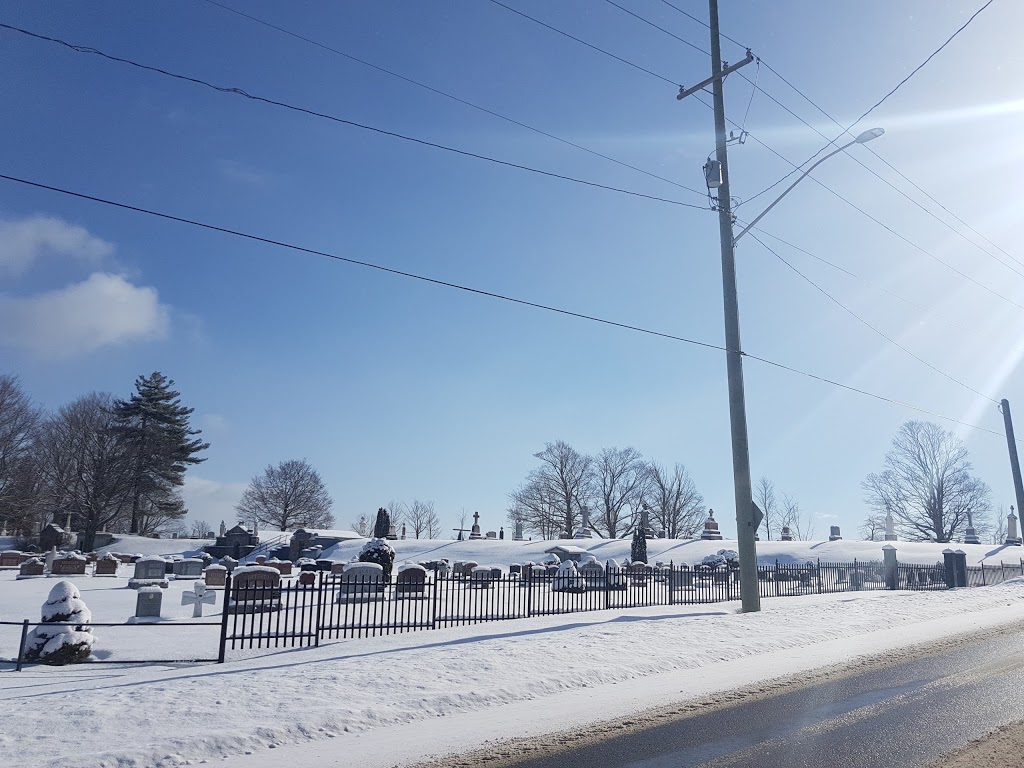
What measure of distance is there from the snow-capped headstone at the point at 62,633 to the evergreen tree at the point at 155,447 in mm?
62251

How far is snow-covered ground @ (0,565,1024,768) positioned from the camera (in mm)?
6391

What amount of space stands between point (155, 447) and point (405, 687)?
233 feet

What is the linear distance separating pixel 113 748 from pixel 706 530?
54.0 metres

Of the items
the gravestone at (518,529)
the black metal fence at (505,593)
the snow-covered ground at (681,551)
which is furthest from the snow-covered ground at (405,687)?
the gravestone at (518,529)

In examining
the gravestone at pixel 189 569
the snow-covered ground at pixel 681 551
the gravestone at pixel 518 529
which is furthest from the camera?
the gravestone at pixel 518 529

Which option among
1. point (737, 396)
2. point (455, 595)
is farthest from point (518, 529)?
point (737, 396)

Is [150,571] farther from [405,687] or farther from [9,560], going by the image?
[405,687]

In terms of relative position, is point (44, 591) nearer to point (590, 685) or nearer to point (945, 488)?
point (590, 685)

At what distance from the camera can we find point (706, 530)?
2202 inches

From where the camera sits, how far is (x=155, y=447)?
70.8m

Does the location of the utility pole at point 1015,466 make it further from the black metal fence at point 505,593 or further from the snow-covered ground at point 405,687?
the snow-covered ground at point 405,687

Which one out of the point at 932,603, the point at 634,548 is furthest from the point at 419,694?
the point at 634,548

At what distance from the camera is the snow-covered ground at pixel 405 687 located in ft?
21.0

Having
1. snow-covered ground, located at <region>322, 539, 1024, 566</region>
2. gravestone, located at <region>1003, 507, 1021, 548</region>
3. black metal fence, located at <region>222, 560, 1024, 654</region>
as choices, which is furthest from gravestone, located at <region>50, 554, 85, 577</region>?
gravestone, located at <region>1003, 507, 1021, 548</region>
